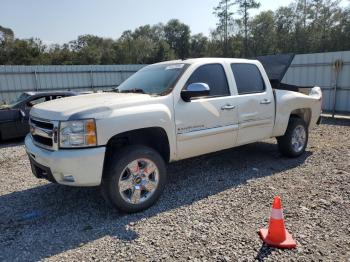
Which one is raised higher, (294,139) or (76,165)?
(76,165)

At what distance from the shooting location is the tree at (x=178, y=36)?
75.1 meters

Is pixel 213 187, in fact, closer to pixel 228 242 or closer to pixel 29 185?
pixel 228 242

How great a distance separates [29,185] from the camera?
559 cm

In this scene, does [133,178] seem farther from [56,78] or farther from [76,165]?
[56,78]

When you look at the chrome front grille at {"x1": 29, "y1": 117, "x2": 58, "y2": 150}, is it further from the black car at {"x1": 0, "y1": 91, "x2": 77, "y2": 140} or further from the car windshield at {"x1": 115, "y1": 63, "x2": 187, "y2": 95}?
the black car at {"x1": 0, "y1": 91, "x2": 77, "y2": 140}

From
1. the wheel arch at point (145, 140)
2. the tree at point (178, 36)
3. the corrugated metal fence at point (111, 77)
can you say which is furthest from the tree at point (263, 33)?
the wheel arch at point (145, 140)

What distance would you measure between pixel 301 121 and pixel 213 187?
2728 mm

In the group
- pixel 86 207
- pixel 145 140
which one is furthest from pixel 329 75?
pixel 86 207

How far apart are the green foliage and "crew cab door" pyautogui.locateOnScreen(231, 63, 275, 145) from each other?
4427 centimetres

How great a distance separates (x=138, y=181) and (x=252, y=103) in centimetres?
245

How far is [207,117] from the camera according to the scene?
4.86m

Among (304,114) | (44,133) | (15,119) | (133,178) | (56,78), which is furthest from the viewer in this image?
(56,78)

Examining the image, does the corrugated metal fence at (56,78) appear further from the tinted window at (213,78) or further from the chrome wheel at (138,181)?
the chrome wheel at (138,181)

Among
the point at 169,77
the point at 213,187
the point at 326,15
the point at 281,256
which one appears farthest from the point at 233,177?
the point at 326,15
